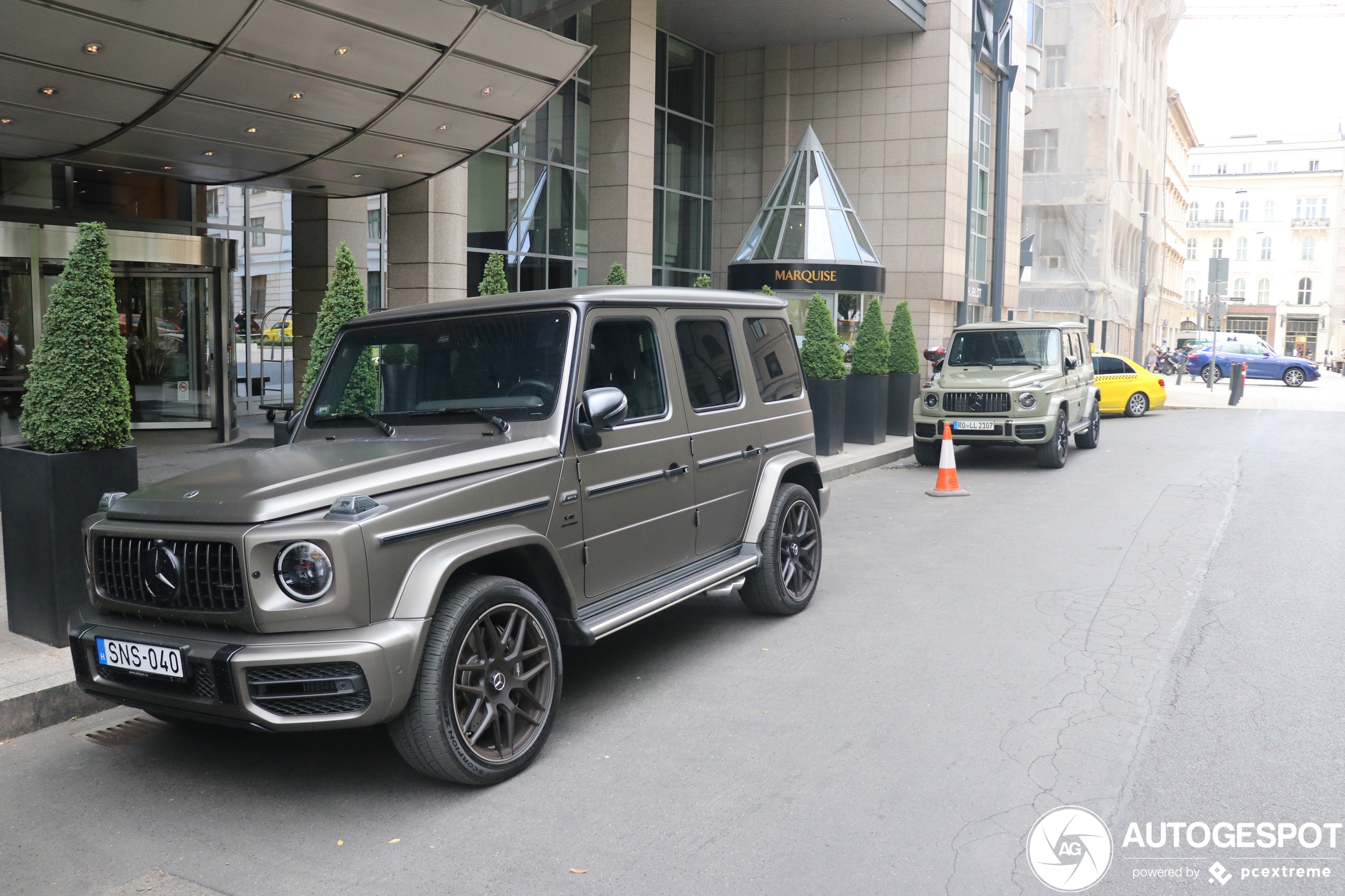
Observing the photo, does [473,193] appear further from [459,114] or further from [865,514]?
[865,514]

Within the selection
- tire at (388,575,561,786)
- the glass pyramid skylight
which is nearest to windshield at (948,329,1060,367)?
the glass pyramid skylight

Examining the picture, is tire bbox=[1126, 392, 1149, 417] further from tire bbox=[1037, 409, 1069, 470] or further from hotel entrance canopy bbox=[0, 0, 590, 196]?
hotel entrance canopy bbox=[0, 0, 590, 196]

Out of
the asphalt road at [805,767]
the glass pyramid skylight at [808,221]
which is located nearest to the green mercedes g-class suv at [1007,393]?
the asphalt road at [805,767]

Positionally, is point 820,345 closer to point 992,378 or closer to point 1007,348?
point 992,378

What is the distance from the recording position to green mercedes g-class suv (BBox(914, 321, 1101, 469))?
1423cm

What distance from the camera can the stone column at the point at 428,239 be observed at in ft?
50.3

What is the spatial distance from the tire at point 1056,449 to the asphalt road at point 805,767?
670cm

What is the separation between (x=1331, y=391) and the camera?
127ft

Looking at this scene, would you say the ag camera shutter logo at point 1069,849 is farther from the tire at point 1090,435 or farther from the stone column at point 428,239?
the tire at point 1090,435

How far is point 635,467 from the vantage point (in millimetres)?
5266

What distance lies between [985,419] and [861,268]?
11.3 metres

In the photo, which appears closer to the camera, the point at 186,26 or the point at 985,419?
the point at 186,26

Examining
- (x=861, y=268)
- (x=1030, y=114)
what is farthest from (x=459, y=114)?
(x=1030, y=114)

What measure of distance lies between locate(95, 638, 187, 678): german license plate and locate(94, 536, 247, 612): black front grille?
162 millimetres
